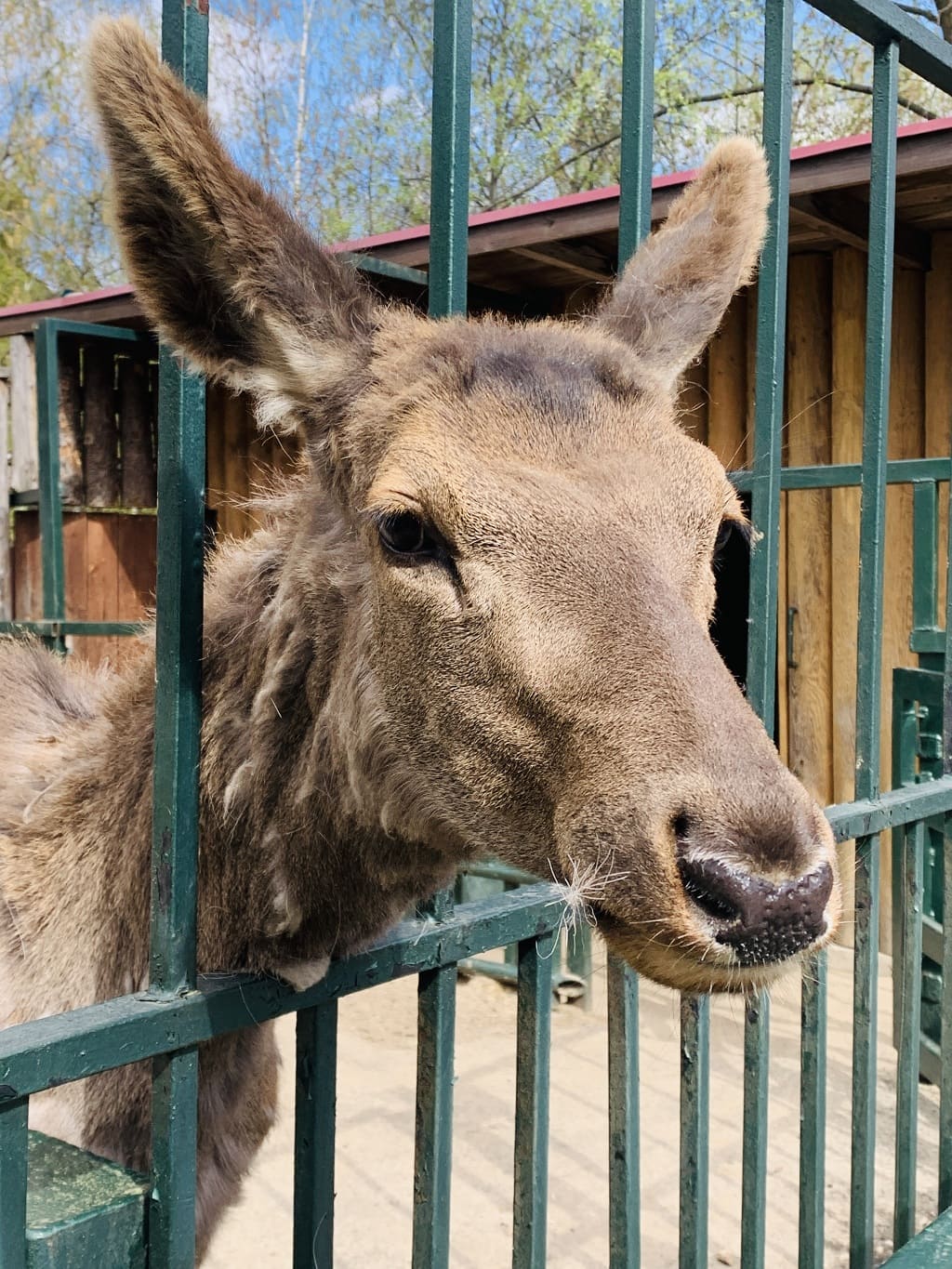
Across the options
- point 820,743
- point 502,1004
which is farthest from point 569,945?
point 820,743

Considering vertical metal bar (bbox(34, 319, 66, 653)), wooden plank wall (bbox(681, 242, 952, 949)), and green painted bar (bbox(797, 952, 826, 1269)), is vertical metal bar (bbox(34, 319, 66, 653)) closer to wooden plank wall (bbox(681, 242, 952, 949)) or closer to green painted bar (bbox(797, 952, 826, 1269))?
wooden plank wall (bbox(681, 242, 952, 949))

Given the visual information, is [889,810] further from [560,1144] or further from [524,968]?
[560,1144]

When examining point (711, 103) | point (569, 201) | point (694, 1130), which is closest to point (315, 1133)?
point (694, 1130)

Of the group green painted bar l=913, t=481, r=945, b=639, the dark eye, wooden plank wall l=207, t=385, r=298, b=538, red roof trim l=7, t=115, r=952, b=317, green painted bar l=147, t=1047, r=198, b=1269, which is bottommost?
green painted bar l=147, t=1047, r=198, b=1269

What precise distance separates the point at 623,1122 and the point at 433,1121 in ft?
1.81

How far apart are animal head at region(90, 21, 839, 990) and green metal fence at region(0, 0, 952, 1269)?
0.17 metres

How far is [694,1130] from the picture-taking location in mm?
2477

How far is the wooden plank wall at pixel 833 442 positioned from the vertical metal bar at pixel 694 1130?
16.5 feet

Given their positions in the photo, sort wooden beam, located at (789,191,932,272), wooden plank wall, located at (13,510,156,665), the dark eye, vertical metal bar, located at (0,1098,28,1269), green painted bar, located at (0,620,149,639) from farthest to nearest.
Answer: wooden plank wall, located at (13,510,156,665) → green painted bar, located at (0,620,149,639) → wooden beam, located at (789,191,932,272) → the dark eye → vertical metal bar, located at (0,1098,28,1269)

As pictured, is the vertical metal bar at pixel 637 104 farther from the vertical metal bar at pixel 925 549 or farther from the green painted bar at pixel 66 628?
the green painted bar at pixel 66 628

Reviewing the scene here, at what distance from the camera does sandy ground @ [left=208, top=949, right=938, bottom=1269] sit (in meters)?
4.39

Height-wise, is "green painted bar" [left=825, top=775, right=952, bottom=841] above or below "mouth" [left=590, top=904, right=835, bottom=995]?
below

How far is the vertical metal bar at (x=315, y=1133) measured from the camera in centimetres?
188

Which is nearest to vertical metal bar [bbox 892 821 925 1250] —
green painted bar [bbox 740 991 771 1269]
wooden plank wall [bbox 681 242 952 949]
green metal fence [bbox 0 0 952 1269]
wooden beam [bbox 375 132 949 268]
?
green metal fence [bbox 0 0 952 1269]
